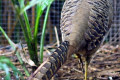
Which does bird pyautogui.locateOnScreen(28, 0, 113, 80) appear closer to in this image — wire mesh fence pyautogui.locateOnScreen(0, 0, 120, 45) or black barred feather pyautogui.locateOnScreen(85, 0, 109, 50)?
black barred feather pyautogui.locateOnScreen(85, 0, 109, 50)

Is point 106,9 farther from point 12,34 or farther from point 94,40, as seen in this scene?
point 12,34

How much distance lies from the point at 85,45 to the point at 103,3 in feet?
3.01

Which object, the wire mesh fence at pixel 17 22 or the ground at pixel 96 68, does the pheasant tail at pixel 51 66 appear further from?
the wire mesh fence at pixel 17 22

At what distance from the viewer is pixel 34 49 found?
3301 mm

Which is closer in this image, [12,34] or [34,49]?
[34,49]

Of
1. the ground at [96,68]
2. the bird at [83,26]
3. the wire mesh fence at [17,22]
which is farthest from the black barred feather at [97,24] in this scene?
the wire mesh fence at [17,22]

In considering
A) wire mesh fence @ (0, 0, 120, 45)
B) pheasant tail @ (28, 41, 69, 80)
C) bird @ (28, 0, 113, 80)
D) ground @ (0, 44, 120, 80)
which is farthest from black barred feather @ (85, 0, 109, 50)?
wire mesh fence @ (0, 0, 120, 45)

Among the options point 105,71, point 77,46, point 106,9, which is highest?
point 106,9

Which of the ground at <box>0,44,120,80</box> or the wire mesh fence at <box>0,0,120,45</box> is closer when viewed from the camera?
the ground at <box>0,44,120,80</box>

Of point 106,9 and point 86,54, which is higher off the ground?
point 106,9

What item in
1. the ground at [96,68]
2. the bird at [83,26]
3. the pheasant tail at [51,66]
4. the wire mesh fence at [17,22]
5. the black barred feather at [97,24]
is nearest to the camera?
the pheasant tail at [51,66]

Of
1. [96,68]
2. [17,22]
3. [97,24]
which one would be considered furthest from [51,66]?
[17,22]

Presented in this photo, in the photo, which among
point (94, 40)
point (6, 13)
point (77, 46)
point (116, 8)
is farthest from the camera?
point (6, 13)

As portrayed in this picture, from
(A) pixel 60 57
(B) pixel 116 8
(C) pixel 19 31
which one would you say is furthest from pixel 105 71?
(C) pixel 19 31
